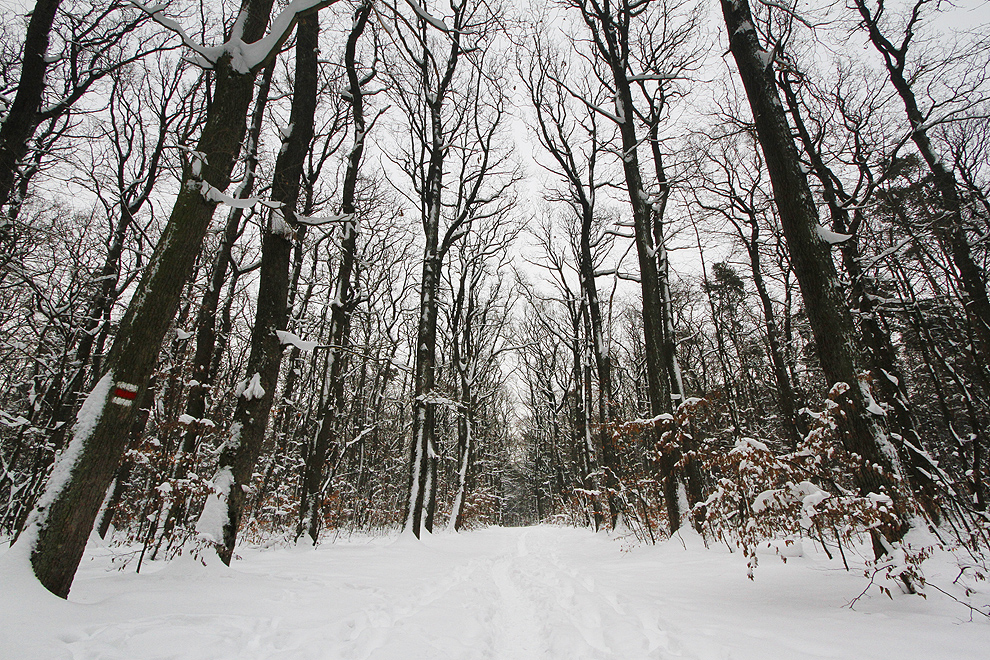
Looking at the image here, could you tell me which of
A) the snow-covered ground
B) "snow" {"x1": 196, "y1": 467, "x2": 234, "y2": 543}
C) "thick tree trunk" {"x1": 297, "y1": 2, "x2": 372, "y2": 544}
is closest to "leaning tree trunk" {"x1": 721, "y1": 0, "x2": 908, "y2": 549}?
the snow-covered ground

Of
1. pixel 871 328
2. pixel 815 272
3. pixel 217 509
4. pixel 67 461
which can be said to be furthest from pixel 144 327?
pixel 871 328

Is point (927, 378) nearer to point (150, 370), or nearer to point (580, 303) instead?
point (580, 303)

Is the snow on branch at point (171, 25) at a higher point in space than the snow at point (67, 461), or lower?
higher

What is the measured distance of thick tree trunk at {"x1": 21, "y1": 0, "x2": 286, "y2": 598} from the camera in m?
2.89

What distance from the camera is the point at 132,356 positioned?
10.9 feet

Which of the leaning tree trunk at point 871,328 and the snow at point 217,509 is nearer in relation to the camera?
the snow at point 217,509

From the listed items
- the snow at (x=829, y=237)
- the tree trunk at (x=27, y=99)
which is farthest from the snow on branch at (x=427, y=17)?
the tree trunk at (x=27, y=99)

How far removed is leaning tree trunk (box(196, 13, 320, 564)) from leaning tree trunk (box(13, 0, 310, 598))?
94cm

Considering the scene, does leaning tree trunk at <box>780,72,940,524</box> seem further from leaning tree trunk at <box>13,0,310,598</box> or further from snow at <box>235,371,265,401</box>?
snow at <box>235,371,265,401</box>

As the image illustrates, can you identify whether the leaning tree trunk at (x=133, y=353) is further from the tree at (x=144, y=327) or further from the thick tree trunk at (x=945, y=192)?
the thick tree trunk at (x=945, y=192)

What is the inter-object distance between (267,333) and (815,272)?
6.33 metres

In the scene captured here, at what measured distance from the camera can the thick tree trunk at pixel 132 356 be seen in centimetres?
289

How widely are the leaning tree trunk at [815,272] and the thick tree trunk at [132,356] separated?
5357mm

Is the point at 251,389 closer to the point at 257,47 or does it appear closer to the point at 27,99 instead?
the point at 257,47
